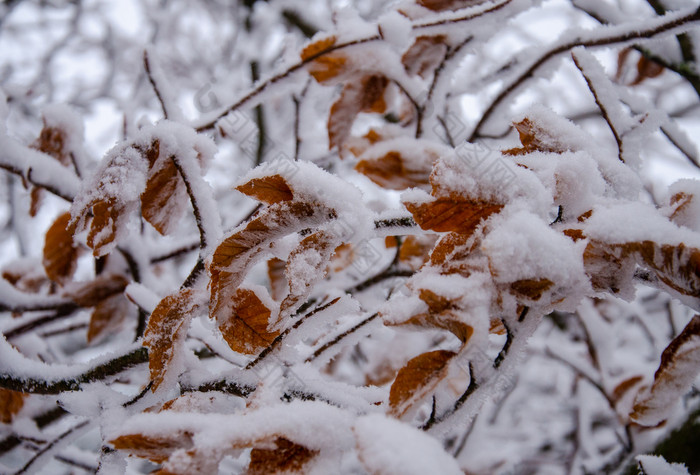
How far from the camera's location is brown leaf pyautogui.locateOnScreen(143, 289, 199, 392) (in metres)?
0.47

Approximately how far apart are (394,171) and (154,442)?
544 mm

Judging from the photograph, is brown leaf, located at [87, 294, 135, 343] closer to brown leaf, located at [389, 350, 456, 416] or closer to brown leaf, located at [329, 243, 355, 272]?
brown leaf, located at [329, 243, 355, 272]

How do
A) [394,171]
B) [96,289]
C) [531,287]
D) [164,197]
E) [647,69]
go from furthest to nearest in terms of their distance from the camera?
[647,69] → [96,289] → [394,171] → [164,197] → [531,287]

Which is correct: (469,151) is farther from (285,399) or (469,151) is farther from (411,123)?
(411,123)

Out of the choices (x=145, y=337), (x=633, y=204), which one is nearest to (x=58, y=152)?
(x=145, y=337)

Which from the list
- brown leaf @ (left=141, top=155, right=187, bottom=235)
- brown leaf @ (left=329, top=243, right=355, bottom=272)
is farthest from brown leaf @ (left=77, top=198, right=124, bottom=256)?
brown leaf @ (left=329, top=243, right=355, bottom=272)

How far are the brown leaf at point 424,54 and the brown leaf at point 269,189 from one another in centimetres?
54

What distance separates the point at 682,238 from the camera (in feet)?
1.15

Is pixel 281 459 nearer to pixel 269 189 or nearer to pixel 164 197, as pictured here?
pixel 269 189

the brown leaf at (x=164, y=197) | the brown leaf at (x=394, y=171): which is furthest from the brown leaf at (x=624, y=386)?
the brown leaf at (x=164, y=197)

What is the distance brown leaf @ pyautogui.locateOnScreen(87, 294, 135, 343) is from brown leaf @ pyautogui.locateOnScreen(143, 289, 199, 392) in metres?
0.58

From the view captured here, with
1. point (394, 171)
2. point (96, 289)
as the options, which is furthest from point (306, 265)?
Answer: point (96, 289)

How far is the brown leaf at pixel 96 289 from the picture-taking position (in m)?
0.96

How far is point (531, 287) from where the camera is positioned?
1.18 feet
